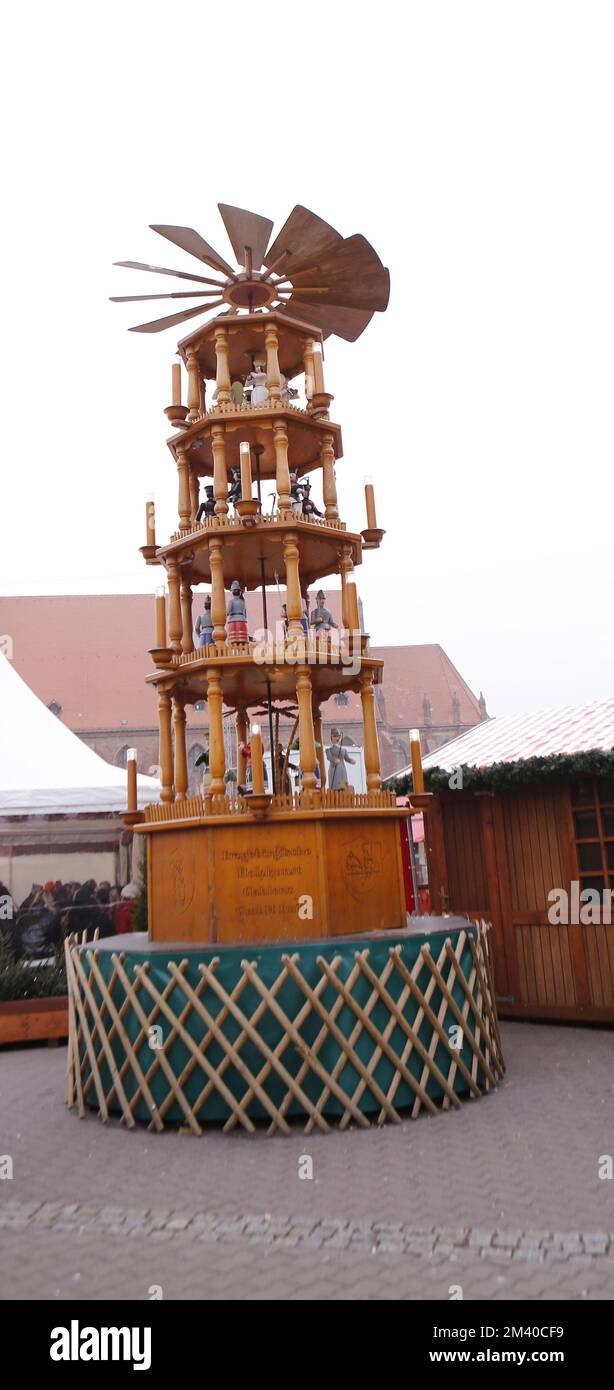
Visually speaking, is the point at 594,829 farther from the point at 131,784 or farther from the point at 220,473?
the point at 220,473

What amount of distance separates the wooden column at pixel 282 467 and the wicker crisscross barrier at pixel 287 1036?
434 centimetres

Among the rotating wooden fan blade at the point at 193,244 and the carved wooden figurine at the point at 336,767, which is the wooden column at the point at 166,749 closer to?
the carved wooden figurine at the point at 336,767

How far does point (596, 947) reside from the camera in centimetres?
1101

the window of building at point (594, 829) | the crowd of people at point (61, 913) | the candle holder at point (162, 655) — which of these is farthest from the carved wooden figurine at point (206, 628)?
the crowd of people at point (61, 913)

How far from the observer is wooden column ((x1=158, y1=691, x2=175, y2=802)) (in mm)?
9508

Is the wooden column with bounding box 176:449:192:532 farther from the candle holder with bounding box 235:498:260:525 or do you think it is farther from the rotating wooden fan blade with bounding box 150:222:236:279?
the rotating wooden fan blade with bounding box 150:222:236:279

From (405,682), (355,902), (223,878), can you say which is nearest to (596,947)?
(355,902)

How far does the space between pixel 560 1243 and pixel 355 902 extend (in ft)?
12.6

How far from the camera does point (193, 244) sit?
923 cm

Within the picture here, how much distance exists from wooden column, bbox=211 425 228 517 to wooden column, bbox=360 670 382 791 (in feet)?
7.49

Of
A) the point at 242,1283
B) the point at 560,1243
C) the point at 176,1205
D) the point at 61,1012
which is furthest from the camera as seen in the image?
the point at 61,1012

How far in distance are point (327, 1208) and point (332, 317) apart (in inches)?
358
